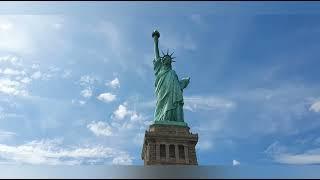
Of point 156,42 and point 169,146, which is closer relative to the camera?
point 169,146

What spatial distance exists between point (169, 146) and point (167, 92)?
10044 mm

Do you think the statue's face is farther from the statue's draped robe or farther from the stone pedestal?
the stone pedestal

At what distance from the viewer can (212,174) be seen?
529cm

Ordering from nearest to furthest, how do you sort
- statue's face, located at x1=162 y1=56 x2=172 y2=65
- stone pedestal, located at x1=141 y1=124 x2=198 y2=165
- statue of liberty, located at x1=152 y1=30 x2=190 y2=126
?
stone pedestal, located at x1=141 y1=124 x2=198 y2=165, statue of liberty, located at x1=152 y1=30 x2=190 y2=126, statue's face, located at x1=162 y1=56 x2=172 y2=65

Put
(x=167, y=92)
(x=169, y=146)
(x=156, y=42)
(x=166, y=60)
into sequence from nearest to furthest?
(x=169, y=146) < (x=167, y=92) < (x=166, y=60) < (x=156, y=42)

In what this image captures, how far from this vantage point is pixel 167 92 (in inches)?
2432

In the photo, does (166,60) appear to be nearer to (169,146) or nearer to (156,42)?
(156,42)

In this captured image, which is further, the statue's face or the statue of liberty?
the statue's face

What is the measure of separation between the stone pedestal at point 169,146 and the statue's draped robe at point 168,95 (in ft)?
12.0

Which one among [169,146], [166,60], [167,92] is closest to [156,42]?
[166,60]

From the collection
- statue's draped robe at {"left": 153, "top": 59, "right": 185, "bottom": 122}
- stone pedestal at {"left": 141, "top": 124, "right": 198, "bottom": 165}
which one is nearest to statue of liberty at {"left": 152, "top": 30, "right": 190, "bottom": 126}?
statue's draped robe at {"left": 153, "top": 59, "right": 185, "bottom": 122}

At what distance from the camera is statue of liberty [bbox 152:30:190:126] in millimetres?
59969

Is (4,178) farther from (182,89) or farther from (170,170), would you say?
(182,89)

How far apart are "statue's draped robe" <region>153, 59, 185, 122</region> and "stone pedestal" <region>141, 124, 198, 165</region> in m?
3.67
